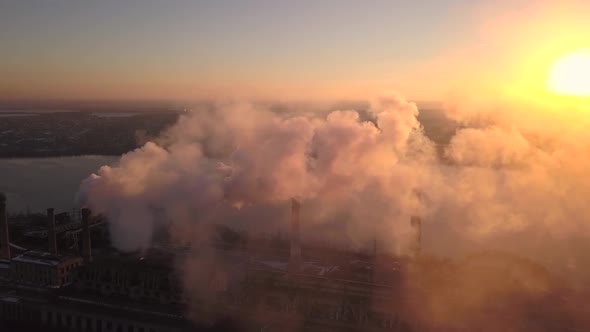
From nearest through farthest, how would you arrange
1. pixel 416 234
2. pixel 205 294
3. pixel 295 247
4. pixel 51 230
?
pixel 205 294, pixel 295 247, pixel 416 234, pixel 51 230

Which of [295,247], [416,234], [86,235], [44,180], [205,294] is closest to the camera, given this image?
[205,294]

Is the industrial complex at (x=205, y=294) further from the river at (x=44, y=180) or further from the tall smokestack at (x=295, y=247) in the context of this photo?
the river at (x=44, y=180)

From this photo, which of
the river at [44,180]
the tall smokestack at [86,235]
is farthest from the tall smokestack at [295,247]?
the river at [44,180]

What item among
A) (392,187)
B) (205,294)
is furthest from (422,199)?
(205,294)

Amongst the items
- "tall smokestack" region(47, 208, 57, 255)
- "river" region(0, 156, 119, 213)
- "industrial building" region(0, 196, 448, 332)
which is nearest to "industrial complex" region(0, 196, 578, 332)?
"industrial building" region(0, 196, 448, 332)

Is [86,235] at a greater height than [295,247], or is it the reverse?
[86,235]

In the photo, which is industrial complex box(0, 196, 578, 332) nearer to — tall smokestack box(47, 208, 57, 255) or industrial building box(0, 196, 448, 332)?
industrial building box(0, 196, 448, 332)

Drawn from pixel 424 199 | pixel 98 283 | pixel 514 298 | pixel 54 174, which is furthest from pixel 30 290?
pixel 54 174

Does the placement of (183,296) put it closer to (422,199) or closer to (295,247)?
(295,247)
